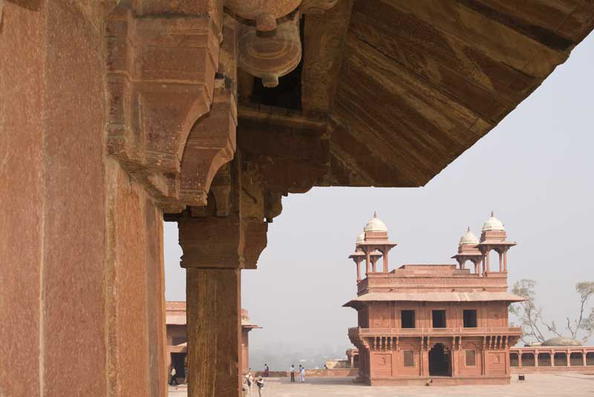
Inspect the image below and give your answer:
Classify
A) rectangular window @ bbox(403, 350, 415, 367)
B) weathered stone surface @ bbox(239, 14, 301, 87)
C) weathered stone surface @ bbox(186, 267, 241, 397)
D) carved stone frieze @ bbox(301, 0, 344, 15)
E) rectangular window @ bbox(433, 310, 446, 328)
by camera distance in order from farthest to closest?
rectangular window @ bbox(433, 310, 446, 328) < rectangular window @ bbox(403, 350, 415, 367) < weathered stone surface @ bbox(186, 267, 241, 397) < weathered stone surface @ bbox(239, 14, 301, 87) < carved stone frieze @ bbox(301, 0, 344, 15)

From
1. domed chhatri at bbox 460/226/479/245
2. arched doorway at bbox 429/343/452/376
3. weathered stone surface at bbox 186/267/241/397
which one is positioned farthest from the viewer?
Answer: domed chhatri at bbox 460/226/479/245

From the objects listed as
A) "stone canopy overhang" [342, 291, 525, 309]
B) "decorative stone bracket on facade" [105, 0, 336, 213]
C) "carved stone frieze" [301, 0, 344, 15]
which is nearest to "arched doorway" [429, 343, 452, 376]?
"stone canopy overhang" [342, 291, 525, 309]

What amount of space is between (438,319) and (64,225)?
124 feet

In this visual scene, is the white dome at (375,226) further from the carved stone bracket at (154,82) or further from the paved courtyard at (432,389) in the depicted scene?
the carved stone bracket at (154,82)

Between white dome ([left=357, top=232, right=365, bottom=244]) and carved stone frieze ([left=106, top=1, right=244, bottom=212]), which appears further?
white dome ([left=357, top=232, right=365, bottom=244])

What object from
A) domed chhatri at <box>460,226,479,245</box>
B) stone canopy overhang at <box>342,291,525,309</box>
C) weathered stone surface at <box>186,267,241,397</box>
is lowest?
stone canopy overhang at <box>342,291,525,309</box>

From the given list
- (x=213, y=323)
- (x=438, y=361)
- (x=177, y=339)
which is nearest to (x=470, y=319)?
(x=438, y=361)

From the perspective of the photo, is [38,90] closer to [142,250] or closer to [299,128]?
[142,250]

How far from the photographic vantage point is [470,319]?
37.5 metres

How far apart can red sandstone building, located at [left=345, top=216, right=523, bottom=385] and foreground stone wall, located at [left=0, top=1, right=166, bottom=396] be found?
111 feet

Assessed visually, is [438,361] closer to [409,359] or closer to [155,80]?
[409,359]

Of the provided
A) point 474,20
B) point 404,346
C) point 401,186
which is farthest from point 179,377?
point 474,20

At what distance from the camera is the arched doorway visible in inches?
1496

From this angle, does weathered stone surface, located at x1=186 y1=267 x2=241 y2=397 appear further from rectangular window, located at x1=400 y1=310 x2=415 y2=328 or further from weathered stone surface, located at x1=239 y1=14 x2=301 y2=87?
rectangular window, located at x1=400 y1=310 x2=415 y2=328
